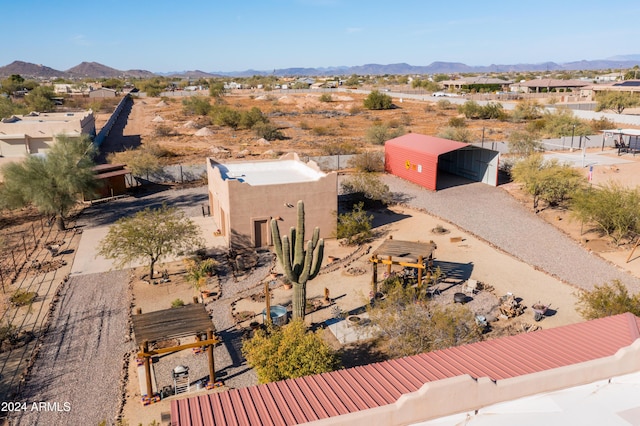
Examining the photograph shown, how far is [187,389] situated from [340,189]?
74.2ft

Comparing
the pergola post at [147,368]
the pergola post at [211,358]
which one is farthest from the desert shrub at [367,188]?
the pergola post at [147,368]

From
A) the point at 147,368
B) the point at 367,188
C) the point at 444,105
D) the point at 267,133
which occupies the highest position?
the point at 444,105

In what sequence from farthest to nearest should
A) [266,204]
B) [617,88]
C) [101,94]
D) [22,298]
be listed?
[101,94] < [617,88] < [266,204] < [22,298]

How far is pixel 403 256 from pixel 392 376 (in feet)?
33.1

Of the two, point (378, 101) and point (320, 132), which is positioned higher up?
point (378, 101)

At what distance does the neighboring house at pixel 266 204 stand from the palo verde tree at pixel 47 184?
26.4ft

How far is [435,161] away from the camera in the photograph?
3369 cm

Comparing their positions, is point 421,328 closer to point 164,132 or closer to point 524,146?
point 524,146

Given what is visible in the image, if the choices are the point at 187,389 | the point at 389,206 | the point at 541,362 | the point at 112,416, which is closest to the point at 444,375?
the point at 541,362

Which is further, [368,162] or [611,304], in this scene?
[368,162]

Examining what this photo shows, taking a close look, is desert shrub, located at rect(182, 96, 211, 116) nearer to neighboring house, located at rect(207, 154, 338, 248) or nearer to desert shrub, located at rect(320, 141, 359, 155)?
desert shrub, located at rect(320, 141, 359, 155)

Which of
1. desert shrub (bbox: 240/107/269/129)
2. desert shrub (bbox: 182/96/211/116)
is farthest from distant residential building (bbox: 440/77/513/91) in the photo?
desert shrub (bbox: 240/107/269/129)

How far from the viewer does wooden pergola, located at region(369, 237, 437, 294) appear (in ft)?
62.6

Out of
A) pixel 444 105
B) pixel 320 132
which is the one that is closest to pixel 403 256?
pixel 320 132
